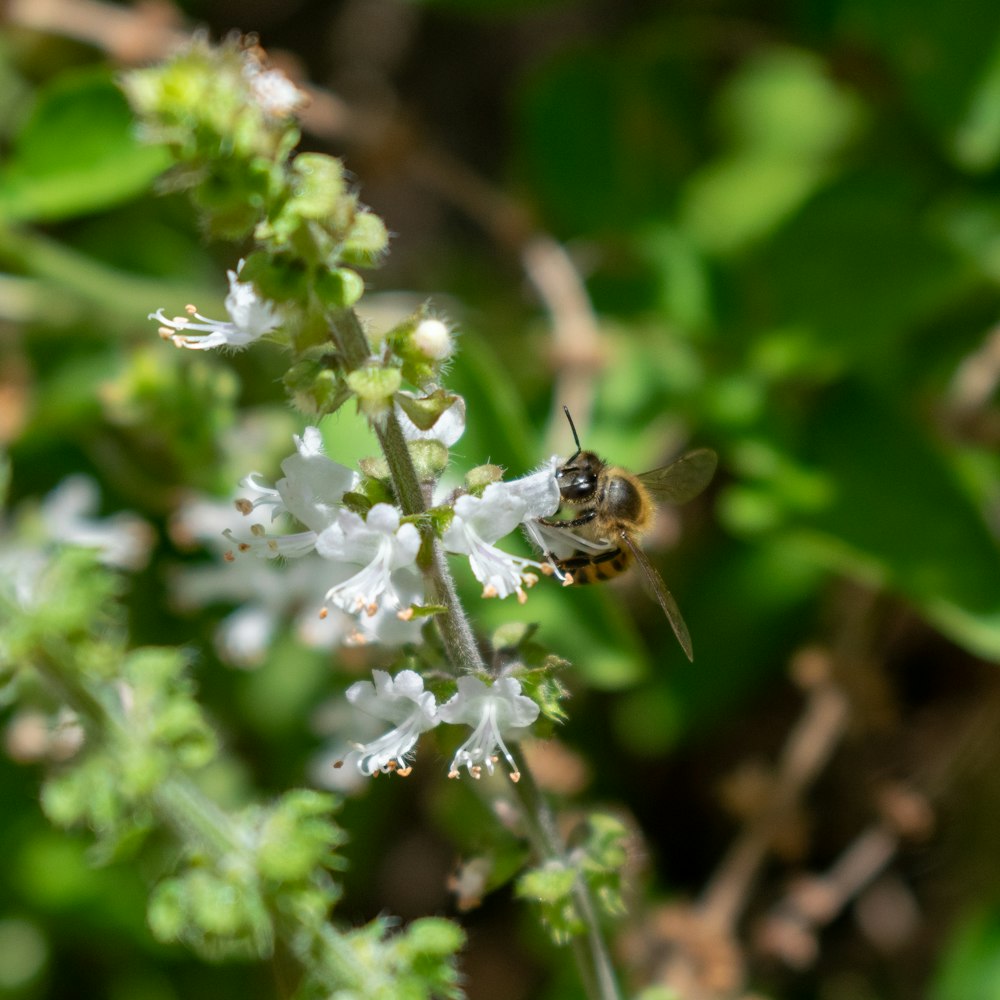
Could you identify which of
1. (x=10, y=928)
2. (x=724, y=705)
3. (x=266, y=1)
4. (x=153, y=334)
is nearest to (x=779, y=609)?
(x=724, y=705)

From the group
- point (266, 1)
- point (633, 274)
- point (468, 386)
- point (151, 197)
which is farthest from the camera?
point (266, 1)

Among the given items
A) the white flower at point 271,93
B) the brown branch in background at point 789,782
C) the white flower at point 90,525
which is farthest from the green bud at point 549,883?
the white flower at point 90,525

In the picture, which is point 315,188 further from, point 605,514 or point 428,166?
point 428,166

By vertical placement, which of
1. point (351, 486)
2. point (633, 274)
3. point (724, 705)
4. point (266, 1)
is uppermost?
point (266, 1)

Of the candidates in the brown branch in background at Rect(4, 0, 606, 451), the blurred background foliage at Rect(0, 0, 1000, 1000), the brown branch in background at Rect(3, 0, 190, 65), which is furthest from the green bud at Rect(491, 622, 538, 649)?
the brown branch in background at Rect(3, 0, 190, 65)

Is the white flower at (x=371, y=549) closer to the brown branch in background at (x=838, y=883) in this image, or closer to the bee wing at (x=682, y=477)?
the bee wing at (x=682, y=477)

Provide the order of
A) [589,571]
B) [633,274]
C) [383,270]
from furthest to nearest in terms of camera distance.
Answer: [383,270] < [633,274] < [589,571]

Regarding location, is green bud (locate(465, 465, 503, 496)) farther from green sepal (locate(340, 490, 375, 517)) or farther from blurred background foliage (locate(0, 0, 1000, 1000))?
blurred background foliage (locate(0, 0, 1000, 1000))

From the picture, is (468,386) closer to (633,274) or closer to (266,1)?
(633,274)
